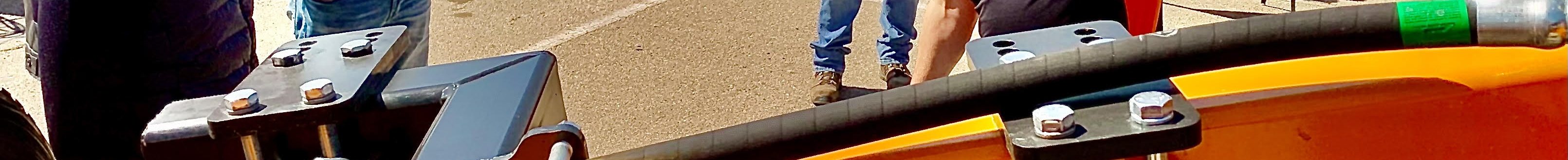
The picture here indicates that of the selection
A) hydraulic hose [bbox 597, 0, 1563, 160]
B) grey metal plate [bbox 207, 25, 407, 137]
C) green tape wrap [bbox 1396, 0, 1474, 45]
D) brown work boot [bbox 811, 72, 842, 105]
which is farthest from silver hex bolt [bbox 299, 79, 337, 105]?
brown work boot [bbox 811, 72, 842, 105]

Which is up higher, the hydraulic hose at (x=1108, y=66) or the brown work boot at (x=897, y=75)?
the hydraulic hose at (x=1108, y=66)

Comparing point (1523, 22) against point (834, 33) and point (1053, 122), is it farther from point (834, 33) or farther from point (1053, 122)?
point (834, 33)

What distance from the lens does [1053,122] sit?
28.1 inches

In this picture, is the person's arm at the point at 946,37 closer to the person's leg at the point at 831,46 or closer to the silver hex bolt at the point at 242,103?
the person's leg at the point at 831,46

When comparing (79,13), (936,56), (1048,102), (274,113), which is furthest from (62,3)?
(936,56)

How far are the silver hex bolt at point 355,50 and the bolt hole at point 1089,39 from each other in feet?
1.82

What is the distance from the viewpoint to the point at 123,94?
1.65 m

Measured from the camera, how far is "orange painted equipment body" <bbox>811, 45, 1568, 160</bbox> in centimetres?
75

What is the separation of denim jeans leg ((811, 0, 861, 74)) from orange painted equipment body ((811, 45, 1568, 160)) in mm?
2724

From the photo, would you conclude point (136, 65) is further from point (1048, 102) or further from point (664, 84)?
point (664, 84)

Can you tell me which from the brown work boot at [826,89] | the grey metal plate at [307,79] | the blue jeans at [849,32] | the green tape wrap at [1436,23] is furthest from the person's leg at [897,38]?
the green tape wrap at [1436,23]

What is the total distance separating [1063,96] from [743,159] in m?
0.18

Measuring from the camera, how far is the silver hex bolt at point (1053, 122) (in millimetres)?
714

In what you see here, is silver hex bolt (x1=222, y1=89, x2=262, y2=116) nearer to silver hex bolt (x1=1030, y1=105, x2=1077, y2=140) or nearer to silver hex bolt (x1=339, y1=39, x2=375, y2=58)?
silver hex bolt (x1=339, y1=39, x2=375, y2=58)
